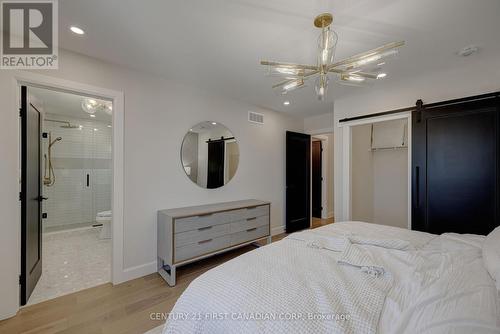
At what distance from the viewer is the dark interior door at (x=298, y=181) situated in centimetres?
437

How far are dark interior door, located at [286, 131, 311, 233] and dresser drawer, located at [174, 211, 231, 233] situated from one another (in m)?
1.83

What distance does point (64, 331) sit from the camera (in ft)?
5.68

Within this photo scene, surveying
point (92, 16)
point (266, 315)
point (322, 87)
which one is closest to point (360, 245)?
point (266, 315)

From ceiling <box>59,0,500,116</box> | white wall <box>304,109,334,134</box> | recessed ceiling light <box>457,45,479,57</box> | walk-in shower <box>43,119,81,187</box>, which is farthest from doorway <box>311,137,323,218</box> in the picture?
walk-in shower <box>43,119,81,187</box>

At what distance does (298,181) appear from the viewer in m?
4.54

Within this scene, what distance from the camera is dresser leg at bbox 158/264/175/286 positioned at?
7.90ft

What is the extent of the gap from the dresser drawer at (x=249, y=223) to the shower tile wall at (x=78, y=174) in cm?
316

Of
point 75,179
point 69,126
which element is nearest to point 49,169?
point 75,179

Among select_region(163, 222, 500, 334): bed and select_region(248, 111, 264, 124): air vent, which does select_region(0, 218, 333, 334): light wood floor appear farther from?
select_region(248, 111, 264, 124): air vent

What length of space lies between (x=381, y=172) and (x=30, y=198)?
5287 mm

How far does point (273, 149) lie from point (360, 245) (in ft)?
9.11

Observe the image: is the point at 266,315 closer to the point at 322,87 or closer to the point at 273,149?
the point at 322,87

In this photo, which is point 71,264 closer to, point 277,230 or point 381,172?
point 277,230

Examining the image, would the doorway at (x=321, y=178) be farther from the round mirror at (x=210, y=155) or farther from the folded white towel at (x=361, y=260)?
the folded white towel at (x=361, y=260)
